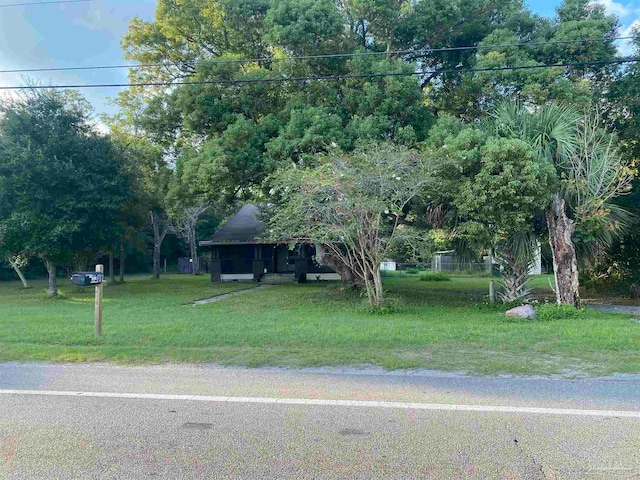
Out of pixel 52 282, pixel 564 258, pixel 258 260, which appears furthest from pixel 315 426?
pixel 258 260

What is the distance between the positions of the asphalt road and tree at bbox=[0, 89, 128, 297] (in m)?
12.7

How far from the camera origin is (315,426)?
15.1 feet

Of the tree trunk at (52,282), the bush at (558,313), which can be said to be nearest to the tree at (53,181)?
the tree trunk at (52,282)

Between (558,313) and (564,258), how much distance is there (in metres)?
1.73

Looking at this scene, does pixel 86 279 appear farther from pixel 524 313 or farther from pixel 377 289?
pixel 524 313

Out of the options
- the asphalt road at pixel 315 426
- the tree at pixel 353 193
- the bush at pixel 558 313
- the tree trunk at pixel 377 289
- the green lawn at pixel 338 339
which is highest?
the tree at pixel 353 193

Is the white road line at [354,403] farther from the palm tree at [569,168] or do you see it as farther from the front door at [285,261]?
the front door at [285,261]

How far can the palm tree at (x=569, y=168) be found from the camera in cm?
1198

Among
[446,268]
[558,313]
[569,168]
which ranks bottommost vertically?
[558,313]

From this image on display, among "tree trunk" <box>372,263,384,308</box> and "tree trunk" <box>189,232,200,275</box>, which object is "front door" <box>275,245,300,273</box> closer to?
"tree trunk" <box>189,232,200,275</box>

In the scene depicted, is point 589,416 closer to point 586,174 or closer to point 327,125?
point 586,174

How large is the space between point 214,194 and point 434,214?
6804mm

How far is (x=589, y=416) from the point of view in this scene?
4.81 metres

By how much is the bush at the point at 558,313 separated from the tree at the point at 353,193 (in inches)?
154
